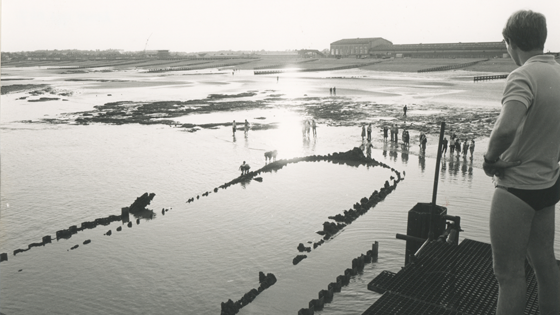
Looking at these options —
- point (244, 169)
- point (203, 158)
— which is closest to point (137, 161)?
point (203, 158)

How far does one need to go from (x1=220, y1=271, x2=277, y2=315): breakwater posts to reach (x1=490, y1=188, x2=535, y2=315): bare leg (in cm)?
728

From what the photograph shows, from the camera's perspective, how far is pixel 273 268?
11891mm

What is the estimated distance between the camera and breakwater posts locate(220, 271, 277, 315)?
9750 mm

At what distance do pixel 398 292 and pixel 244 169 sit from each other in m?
14.7

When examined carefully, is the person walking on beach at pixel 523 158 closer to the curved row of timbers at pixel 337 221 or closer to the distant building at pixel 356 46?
the curved row of timbers at pixel 337 221

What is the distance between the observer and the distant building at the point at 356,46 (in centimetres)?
15262

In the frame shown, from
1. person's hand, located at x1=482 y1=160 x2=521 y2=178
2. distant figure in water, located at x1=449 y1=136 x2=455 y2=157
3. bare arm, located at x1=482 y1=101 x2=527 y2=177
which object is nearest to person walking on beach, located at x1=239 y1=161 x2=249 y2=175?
distant figure in water, located at x1=449 y1=136 x2=455 y2=157

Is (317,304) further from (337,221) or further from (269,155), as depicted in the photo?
(269,155)

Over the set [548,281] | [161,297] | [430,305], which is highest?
[548,281]

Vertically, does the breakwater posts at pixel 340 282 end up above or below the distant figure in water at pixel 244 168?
below

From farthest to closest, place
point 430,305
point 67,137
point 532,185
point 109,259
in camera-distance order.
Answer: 1. point 67,137
2. point 109,259
3. point 430,305
4. point 532,185

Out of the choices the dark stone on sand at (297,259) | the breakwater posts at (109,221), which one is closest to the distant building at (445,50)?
the breakwater posts at (109,221)

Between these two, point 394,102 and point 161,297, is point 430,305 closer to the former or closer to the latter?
point 161,297

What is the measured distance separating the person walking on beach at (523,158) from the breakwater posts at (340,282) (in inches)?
257
